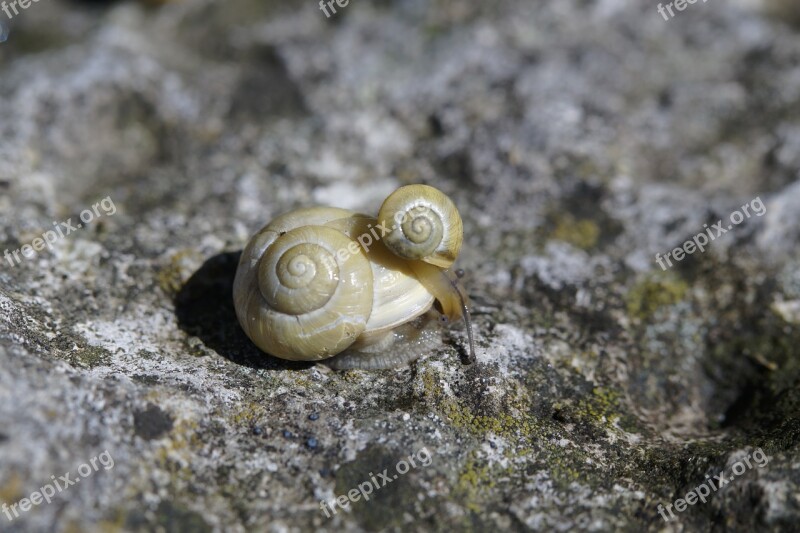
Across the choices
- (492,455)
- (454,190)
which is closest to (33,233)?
(454,190)

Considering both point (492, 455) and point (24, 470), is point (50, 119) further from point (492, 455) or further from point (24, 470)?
point (492, 455)

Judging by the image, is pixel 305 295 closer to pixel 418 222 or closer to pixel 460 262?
pixel 418 222

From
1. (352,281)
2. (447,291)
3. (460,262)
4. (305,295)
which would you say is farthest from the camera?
(460,262)

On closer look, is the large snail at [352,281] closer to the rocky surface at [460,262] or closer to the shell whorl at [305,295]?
the shell whorl at [305,295]

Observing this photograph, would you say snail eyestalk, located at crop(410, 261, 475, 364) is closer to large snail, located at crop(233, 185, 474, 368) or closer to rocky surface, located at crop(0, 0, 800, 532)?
large snail, located at crop(233, 185, 474, 368)

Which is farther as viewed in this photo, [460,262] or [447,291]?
[460,262]

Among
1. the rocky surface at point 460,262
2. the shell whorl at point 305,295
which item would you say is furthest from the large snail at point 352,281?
the rocky surface at point 460,262

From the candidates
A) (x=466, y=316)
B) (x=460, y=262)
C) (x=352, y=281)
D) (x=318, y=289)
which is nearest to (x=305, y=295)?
(x=318, y=289)
